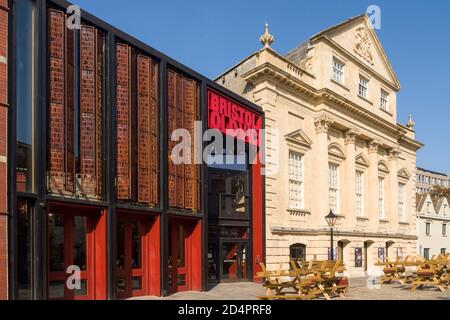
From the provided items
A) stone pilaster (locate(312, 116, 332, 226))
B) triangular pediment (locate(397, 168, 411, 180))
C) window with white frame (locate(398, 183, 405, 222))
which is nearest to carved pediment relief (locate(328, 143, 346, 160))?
stone pilaster (locate(312, 116, 332, 226))

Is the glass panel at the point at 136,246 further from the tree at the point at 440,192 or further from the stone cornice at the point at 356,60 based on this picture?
the tree at the point at 440,192

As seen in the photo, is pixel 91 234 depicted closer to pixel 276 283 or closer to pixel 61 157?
pixel 61 157

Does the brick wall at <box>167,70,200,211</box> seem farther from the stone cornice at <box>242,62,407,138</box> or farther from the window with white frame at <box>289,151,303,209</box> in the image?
the window with white frame at <box>289,151,303,209</box>

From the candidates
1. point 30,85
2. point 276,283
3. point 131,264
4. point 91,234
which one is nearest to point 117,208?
point 91,234

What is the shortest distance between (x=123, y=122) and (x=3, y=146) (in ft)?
13.6

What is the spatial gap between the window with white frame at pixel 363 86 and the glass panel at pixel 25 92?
22386 millimetres

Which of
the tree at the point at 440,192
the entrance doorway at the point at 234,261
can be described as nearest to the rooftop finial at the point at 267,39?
the entrance doorway at the point at 234,261

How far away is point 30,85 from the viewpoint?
1135cm

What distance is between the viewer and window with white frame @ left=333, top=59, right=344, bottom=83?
2691 cm

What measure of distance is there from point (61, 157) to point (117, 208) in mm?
2404

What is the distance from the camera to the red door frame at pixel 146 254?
14273 millimetres

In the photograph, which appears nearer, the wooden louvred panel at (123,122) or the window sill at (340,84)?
the wooden louvred panel at (123,122)

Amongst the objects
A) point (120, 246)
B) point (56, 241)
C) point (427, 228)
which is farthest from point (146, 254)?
point (427, 228)

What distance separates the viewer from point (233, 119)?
19.7m
